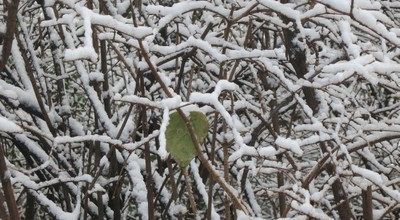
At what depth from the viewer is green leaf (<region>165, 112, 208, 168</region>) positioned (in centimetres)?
136

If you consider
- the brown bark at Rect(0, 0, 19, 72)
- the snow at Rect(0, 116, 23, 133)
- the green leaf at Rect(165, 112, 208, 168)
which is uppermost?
the brown bark at Rect(0, 0, 19, 72)

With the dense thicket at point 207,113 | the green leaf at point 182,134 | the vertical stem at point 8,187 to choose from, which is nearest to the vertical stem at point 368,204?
the dense thicket at point 207,113

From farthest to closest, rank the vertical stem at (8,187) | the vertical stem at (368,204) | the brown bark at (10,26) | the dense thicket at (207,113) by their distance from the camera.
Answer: the vertical stem at (368,204)
the dense thicket at (207,113)
the vertical stem at (8,187)
the brown bark at (10,26)

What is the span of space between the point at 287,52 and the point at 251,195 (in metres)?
0.66

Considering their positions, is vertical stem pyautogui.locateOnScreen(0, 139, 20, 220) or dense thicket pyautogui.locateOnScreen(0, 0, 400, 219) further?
dense thicket pyautogui.locateOnScreen(0, 0, 400, 219)

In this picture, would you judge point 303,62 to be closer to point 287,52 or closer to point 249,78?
point 287,52

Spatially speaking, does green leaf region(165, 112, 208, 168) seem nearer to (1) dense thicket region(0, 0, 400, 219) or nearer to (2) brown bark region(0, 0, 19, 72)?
(1) dense thicket region(0, 0, 400, 219)

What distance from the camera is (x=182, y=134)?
1366 mm

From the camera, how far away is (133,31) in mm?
1207

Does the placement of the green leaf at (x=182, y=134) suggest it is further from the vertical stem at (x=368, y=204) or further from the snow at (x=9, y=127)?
the vertical stem at (x=368, y=204)

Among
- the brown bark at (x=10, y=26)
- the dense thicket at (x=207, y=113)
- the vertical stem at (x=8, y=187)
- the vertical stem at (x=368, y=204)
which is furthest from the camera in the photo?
the vertical stem at (x=368, y=204)

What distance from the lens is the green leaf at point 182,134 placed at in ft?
4.45

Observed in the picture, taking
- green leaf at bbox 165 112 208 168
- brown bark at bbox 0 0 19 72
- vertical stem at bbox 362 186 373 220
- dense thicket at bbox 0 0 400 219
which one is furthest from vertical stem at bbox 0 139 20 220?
vertical stem at bbox 362 186 373 220

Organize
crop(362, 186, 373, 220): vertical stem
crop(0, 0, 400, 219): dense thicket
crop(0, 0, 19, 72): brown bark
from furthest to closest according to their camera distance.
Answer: crop(362, 186, 373, 220): vertical stem < crop(0, 0, 400, 219): dense thicket < crop(0, 0, 19, 72): brown bark
